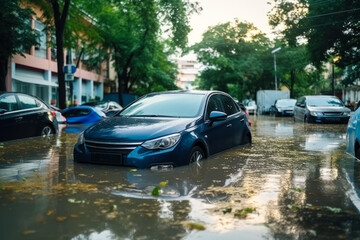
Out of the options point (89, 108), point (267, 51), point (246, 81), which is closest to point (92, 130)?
point (89, 108)

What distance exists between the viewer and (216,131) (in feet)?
27.0

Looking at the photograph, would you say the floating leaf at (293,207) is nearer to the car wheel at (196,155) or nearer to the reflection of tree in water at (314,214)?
the reflection of tree in water at (314,214)

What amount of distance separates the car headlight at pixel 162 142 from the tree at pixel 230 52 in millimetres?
48827

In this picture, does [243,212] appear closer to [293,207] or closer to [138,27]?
[293,207]

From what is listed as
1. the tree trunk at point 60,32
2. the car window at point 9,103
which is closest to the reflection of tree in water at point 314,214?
the car window at point 9,103

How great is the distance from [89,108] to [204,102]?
36.5 ft

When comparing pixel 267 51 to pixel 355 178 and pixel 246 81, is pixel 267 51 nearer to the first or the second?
pixel 246 81

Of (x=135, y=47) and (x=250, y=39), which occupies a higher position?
(x=250, y=39)

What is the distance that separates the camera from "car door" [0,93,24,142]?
1120 cm

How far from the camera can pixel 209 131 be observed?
7891 millimetres

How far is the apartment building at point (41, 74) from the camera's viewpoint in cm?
2877

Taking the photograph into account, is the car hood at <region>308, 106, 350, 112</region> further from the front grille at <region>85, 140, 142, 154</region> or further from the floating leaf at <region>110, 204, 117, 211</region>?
the floating leaf at <region>110, 204, 117, 211</region>

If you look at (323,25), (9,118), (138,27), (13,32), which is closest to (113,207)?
(9,118)

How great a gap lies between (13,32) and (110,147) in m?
14.6
